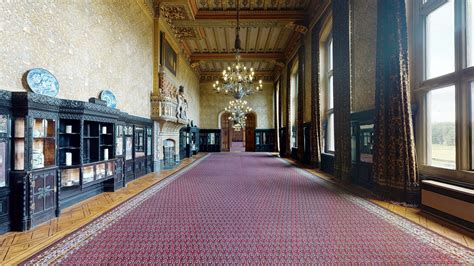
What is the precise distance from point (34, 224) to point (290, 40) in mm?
13025

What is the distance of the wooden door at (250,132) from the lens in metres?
20.4

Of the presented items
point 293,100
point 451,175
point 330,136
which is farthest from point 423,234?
point 293,100

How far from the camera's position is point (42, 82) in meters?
3.79

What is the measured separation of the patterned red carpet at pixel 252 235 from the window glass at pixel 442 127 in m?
1.37

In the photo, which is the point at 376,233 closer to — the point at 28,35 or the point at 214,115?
the point at 28,35

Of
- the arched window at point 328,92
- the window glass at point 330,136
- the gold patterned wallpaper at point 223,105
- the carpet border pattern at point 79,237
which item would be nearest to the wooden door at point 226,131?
the gold patterned wallpaper at point 223,105

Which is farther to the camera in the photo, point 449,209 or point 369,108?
point 369,108

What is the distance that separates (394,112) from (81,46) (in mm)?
6378

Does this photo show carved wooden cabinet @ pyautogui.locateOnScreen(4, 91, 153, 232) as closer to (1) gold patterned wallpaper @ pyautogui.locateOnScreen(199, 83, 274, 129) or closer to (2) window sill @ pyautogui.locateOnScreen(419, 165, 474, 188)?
(2) window sill @ pyautogui.locateOnScreen(419, 165, 474, 188)

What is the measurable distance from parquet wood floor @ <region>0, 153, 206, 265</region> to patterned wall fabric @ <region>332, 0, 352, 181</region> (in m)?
5.58

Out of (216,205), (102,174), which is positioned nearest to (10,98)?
(102,174)

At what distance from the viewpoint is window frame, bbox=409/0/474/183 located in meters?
3.45

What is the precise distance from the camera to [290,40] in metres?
12.9

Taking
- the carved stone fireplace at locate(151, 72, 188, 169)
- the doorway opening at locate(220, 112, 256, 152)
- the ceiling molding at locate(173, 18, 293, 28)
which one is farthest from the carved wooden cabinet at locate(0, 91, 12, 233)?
the doorway opening at locate(220, 112, 256, 152)
